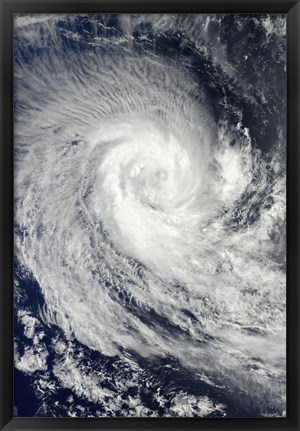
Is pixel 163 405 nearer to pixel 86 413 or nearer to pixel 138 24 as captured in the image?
pixel 86 413

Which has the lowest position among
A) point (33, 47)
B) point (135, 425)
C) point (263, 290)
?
point (135, 425)

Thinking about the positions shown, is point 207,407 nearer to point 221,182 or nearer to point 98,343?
point 98,343

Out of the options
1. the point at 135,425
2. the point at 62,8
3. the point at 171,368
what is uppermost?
the point at 62,8

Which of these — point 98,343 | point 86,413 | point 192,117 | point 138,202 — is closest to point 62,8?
point 192,117

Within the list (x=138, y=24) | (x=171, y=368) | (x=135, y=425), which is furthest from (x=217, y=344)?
(x=138, y=24)

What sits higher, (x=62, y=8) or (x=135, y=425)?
(x=62, y=8)

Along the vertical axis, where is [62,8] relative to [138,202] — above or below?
above
